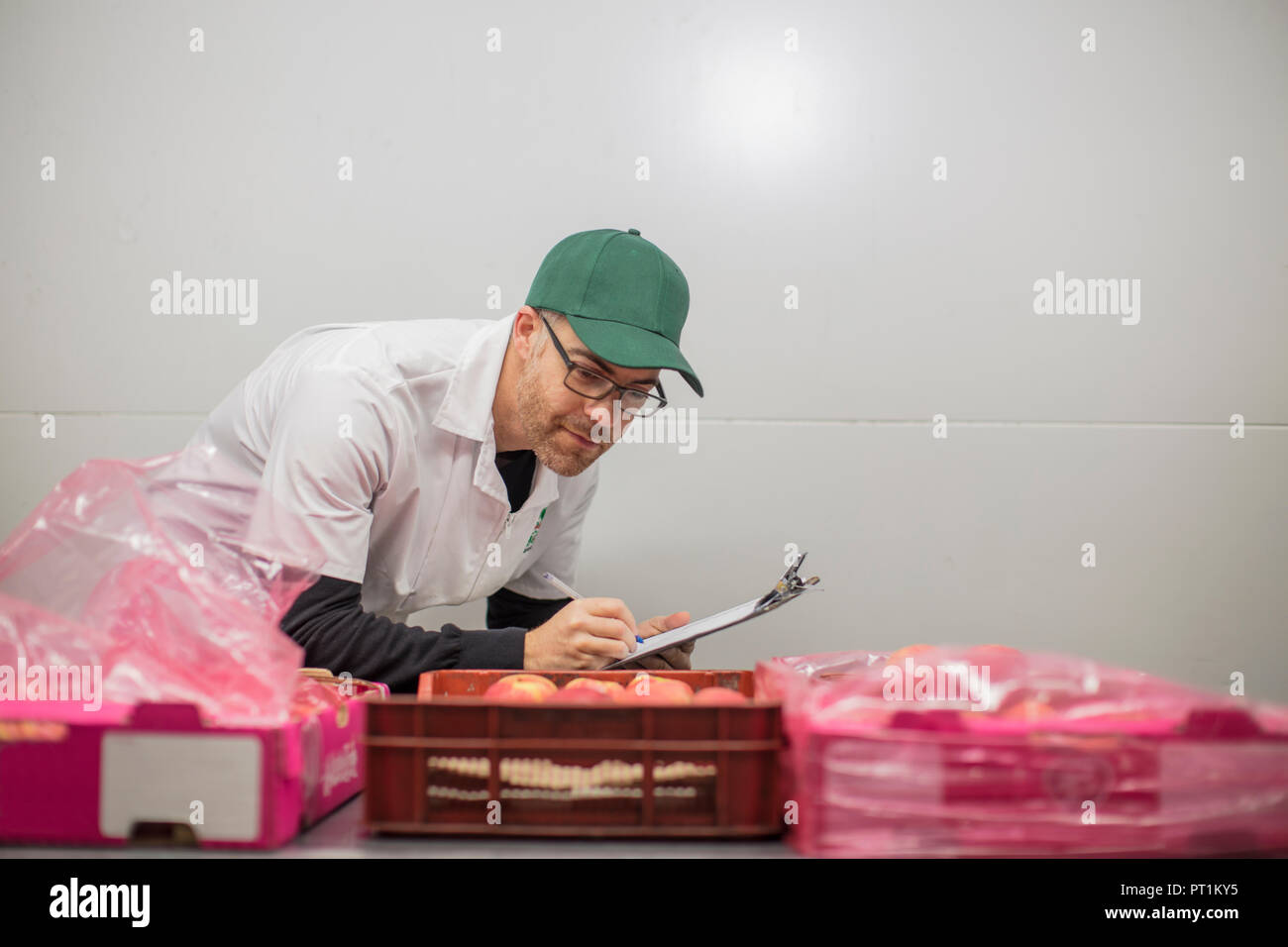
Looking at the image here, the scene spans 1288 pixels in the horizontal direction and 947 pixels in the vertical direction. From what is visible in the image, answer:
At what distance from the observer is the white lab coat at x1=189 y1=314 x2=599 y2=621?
→ 1362mm

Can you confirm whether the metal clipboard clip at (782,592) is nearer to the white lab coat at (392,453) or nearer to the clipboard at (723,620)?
the clipboard at (723,620)

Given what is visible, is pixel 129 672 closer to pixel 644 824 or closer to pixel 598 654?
pixel 644 824

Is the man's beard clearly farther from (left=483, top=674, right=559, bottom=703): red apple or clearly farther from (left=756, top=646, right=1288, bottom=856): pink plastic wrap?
(left=756, top=646, right=1288, bottom=856): pink plastic wrap

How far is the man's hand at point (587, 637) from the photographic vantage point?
1282 mm

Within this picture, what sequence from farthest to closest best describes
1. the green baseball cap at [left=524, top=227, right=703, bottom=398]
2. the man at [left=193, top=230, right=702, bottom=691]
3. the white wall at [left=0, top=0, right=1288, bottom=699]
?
1. the white wall at [left=0, top=0, right=1288, bottom=699]
2. the green baseball cap at [left=524, top=227, right=703, bottom=398]
3. the man at [left=193, top=230, right=702, bottom=691]

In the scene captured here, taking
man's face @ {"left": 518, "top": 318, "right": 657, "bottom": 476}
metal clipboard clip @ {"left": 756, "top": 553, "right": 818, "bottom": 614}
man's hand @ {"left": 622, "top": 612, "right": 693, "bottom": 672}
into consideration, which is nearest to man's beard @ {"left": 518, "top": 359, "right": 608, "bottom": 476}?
man's face @ {"left": 518, "top": 318, "right": 657, "bottom": 476}

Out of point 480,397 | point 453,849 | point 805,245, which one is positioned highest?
point 805,245

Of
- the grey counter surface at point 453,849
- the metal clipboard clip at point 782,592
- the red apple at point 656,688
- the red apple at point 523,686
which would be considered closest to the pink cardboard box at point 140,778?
the grey counter surface at point 453,849

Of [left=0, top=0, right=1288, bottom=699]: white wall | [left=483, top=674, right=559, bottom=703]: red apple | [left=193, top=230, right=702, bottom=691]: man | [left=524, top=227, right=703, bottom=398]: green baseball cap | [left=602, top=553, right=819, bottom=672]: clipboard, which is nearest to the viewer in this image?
[left=483, top=674, right=559, bottom=703]: red apple

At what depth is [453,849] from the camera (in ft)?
2.45

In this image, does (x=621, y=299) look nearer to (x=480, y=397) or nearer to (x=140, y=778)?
(x=480, y=397)

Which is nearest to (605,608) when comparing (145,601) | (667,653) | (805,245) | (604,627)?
(604,627)

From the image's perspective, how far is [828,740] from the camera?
0.71 meters

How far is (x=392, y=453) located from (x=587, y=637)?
475mm
